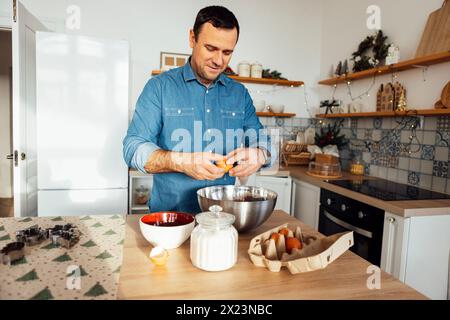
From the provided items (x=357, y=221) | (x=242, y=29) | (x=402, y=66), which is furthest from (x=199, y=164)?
(x=242, y=29)

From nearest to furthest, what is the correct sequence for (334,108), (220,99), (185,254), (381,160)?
1. (185,254)
2. (220,99)
3. (381,160)
4. (334,108)

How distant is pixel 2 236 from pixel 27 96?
190cm

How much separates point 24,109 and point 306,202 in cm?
244

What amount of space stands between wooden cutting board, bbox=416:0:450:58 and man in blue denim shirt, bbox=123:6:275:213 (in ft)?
4.74

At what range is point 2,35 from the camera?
5043 millimetres

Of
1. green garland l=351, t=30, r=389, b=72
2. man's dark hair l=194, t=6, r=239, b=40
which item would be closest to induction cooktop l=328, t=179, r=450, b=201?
green garland l=351, t=30, r=389, b=72

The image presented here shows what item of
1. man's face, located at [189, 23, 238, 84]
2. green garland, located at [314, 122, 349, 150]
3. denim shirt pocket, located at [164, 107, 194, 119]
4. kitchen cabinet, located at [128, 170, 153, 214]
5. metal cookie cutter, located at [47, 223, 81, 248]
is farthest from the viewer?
green garland, located at [314, 122, 349, 150]

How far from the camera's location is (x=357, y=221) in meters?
2.17

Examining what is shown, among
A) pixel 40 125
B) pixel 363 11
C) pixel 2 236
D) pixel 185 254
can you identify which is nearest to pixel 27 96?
pixel 40 125

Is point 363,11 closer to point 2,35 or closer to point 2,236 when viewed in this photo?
point 2,236

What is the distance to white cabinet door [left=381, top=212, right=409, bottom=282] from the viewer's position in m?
1.81

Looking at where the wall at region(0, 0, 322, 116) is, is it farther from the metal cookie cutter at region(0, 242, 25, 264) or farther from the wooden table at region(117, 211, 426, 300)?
the wooden table at region(117, 211, 426, 300)

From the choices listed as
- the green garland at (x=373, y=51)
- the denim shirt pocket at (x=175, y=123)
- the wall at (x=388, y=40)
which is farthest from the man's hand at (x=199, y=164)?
the green garland at (x=373, y=51)

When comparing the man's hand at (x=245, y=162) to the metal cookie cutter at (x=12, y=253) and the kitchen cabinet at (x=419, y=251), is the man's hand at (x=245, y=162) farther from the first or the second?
the kitchen cabinet at (x=419, y=251)
